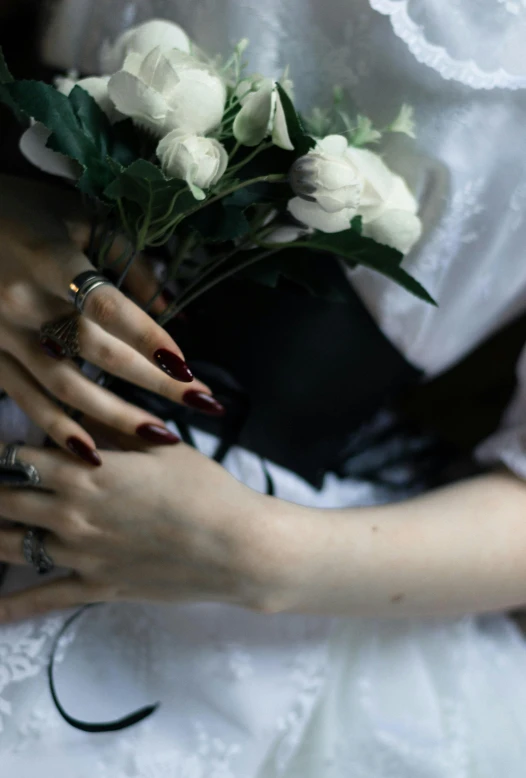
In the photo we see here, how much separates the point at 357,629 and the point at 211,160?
22.2 inches

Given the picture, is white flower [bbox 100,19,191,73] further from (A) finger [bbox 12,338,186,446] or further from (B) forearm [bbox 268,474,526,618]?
(B) forearm [bbox 268,474,526,618]

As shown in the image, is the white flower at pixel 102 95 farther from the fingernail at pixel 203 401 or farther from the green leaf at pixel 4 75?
the fingernail at pixel 203 401

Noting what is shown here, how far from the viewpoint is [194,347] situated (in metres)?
0.77

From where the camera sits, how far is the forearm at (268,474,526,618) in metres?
0.66

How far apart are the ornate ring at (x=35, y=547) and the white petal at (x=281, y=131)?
0.43m

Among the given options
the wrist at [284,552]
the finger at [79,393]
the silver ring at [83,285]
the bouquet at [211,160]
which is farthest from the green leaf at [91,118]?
the wrist at [284,552]

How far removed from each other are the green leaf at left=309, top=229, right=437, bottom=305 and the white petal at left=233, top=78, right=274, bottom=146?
102mm

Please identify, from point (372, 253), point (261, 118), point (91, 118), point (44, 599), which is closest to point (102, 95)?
point (91, 118)

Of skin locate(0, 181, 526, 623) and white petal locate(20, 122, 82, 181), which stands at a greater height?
white petal locate(20, 122, 82, 181)

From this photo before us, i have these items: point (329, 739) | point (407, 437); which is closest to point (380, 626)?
point (329, 739)

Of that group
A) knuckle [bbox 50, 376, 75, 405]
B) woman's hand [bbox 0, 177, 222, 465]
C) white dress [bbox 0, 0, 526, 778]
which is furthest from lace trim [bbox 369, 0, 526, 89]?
knuckle [bbox 50, 376, 75, 405]

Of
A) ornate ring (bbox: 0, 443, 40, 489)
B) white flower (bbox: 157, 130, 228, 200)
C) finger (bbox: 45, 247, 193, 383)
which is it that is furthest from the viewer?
ornate ring (bbox: 0, 443, 40, 489)

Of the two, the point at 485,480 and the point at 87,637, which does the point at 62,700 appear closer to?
the point at 87,637

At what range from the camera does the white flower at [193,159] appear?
43 cm
